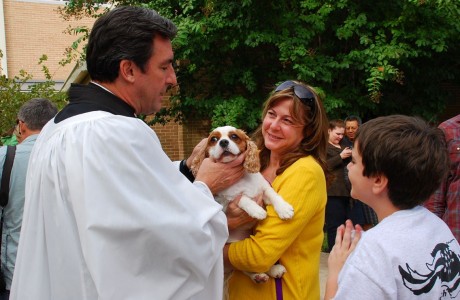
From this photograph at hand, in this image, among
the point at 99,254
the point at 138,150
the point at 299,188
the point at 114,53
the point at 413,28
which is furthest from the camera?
the point at 413,28

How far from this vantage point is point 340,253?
193cm

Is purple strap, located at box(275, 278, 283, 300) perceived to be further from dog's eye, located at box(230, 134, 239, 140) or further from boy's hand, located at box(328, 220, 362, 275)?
dog's eye, located at box(230, 134, 239, 140)

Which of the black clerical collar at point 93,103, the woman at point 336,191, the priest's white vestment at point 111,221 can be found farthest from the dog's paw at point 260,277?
the woman at point 336,191

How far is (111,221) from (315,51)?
8.90m

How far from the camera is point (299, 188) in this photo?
7.99ft

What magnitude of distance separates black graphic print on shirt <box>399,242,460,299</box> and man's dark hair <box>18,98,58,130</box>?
358cm

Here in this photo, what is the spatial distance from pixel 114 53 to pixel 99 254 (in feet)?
2.60

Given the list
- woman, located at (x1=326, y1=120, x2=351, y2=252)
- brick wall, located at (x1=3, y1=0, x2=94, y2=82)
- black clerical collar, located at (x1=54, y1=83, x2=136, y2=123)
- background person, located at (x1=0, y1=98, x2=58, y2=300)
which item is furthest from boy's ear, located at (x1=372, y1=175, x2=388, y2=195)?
brick wall, located at (x1=3, y1=0, x2=94, y2=82)

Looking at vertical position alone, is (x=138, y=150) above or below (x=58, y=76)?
above

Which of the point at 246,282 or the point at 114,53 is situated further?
the point at 246,282

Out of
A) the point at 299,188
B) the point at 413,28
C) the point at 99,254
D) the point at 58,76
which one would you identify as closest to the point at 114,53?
the point at 99,254

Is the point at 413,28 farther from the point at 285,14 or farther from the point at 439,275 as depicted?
the point at 439,275

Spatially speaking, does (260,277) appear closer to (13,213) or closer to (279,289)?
(279,289)

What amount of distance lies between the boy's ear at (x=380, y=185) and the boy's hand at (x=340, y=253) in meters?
0.17
